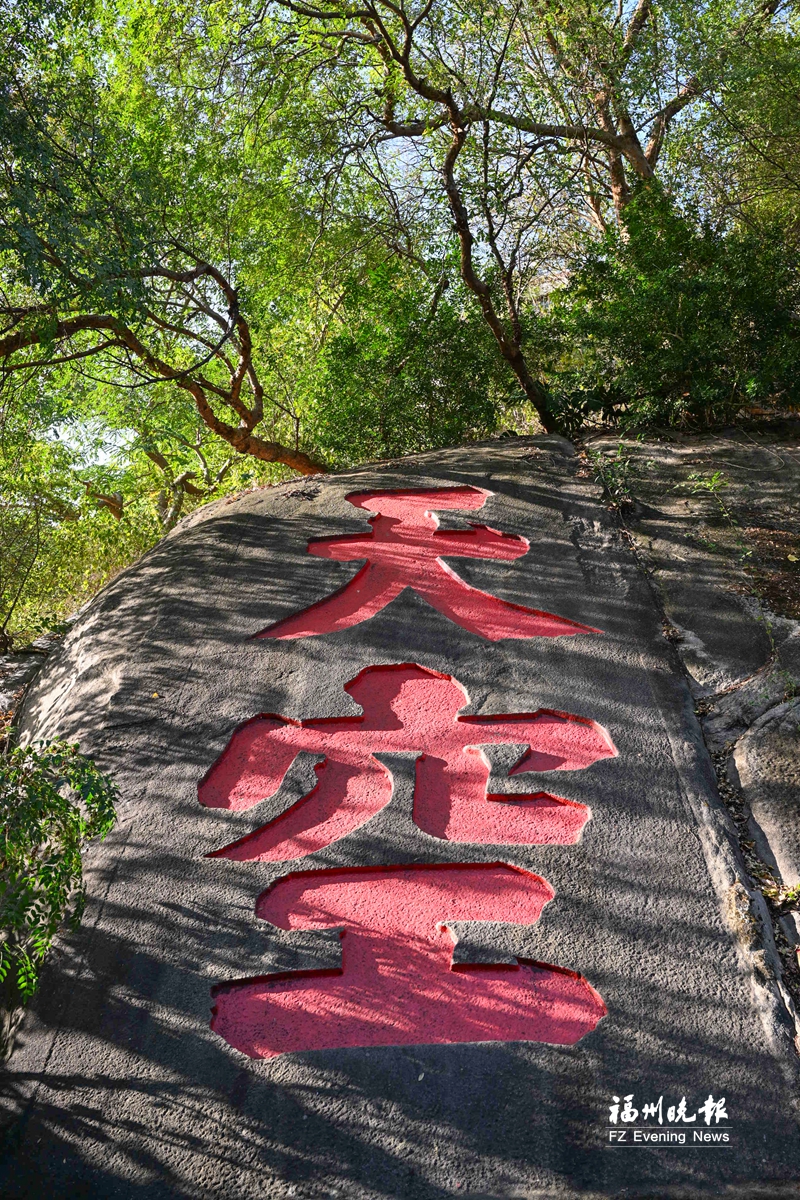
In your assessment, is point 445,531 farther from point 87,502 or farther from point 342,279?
Answer: point 87,502

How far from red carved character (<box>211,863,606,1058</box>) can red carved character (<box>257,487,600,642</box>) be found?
1.38 metres

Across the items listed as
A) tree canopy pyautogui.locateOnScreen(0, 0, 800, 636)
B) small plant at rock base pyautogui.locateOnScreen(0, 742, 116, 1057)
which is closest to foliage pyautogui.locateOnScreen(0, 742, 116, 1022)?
small plant at rock base pyautogui.locateOnScreen(0, 742, 116, 1057)

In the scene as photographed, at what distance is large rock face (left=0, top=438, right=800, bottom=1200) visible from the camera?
7.68 feet

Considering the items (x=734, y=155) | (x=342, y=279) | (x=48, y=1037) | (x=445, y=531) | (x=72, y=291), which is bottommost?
(x=48, y=1037)

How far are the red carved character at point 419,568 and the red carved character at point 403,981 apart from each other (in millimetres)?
1382

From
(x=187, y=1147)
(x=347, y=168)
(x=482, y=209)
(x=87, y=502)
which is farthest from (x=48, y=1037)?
(x=87, y=502)

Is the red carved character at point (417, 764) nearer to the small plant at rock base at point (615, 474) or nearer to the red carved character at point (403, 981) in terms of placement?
the red carved character at point (403, 981)

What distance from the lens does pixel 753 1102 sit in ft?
7.75

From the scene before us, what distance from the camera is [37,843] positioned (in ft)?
8.75

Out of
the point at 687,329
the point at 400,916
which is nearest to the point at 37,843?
the point at 400,916

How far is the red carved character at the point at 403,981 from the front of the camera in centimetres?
260

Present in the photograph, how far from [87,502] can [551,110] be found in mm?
6527

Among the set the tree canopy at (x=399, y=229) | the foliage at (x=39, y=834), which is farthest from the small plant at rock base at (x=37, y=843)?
the tree canopy at (x=399, y=229)

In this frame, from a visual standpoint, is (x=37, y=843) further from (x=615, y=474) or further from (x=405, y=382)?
(x=405, y=382)
